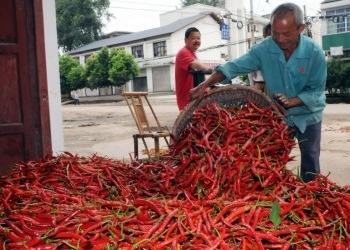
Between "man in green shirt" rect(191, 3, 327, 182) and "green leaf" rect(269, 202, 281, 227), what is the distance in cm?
150

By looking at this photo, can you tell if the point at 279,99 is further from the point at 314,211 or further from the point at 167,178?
the point at 314,211

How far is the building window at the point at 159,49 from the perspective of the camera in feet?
146

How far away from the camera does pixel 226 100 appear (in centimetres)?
Result: 334

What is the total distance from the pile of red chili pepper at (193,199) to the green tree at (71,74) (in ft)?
128

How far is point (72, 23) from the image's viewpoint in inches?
2248

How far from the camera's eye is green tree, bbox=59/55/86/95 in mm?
40938

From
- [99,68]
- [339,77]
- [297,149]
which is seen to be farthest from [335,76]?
[99,68]

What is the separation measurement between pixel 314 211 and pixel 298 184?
32 cm

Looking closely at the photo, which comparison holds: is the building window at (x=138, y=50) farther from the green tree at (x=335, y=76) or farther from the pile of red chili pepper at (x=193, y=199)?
the pile of red chili pepper at (x=193, y=199)

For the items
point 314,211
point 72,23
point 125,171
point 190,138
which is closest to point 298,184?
point 314,211

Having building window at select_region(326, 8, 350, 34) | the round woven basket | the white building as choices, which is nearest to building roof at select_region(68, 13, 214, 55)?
the white building

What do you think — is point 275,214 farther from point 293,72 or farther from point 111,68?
point 111,68

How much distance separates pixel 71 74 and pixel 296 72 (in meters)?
39.4

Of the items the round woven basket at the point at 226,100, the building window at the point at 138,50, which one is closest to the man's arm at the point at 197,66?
the round woven basket at the point at 226,100
